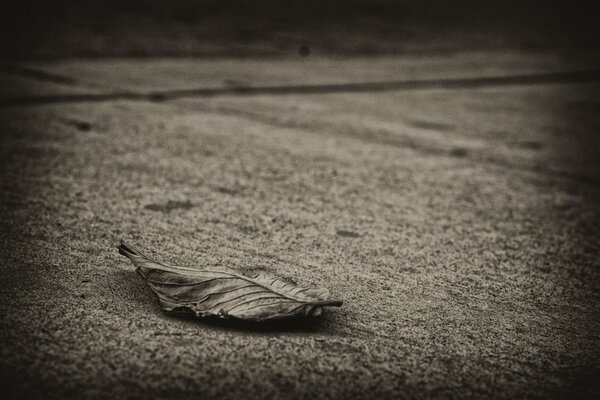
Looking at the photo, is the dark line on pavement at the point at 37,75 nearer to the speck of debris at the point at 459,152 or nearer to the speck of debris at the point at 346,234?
the speck of debris at the point at 459,152

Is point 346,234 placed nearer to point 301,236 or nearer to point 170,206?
point 301,236

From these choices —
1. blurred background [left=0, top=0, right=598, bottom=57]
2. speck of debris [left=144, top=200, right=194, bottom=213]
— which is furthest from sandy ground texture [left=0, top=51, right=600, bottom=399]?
blurred background [left=0, top=0, right=598, bottom=57]

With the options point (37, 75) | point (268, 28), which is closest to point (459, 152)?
point (37, 75)

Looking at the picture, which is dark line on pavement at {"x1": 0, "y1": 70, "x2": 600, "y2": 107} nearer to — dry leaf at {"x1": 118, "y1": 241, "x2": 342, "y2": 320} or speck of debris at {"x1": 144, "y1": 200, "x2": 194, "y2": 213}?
speck of debris at {"x1": 144, "y1": 200, "x2": 194, "y2": 213}

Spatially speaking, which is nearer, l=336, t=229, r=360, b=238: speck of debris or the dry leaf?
the dry leaf

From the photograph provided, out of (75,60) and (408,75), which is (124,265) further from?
(408,75)

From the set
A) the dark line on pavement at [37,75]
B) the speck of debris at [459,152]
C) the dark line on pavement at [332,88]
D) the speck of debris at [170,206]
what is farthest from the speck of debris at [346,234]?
the dark line on pavement at [37,75]
